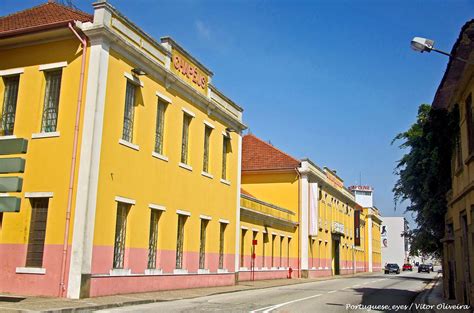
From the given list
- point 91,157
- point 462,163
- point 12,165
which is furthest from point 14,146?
point 462,163

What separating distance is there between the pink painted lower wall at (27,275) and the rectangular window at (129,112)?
472 centimetres

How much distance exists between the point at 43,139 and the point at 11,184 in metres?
4.97

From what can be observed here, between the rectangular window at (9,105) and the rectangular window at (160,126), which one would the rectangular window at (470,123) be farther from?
the rectangular window at (9,105)

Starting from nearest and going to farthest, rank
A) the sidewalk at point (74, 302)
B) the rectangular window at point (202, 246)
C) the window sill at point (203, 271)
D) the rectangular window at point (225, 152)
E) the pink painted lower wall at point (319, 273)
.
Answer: the sidewalk at point (74, 302)
the window sill at point (203, 271)
the rectangular window at point (202, 246)
the rectangular window at point (225, 152)
the pink painted lower wall at point (319, 273)

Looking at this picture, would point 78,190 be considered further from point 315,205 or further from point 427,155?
point 315,205

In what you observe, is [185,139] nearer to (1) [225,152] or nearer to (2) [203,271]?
(1) [225,152]

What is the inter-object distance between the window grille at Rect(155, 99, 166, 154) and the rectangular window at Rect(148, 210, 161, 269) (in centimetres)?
252

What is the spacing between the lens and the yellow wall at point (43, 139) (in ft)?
53.1

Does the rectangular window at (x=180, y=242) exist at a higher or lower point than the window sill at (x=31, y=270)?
higher

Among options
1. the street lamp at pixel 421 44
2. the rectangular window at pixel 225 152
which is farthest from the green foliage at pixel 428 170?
the rectangular window at pixel 225 152

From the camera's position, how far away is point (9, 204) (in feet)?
39.8

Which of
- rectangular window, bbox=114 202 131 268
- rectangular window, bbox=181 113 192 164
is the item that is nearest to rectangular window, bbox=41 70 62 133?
rectangular window, bbox=114 202 131 268

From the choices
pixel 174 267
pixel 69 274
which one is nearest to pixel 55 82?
pixel 69 274

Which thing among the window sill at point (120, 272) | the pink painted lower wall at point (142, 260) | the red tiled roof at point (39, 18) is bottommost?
the window sill at point (120, 272)
